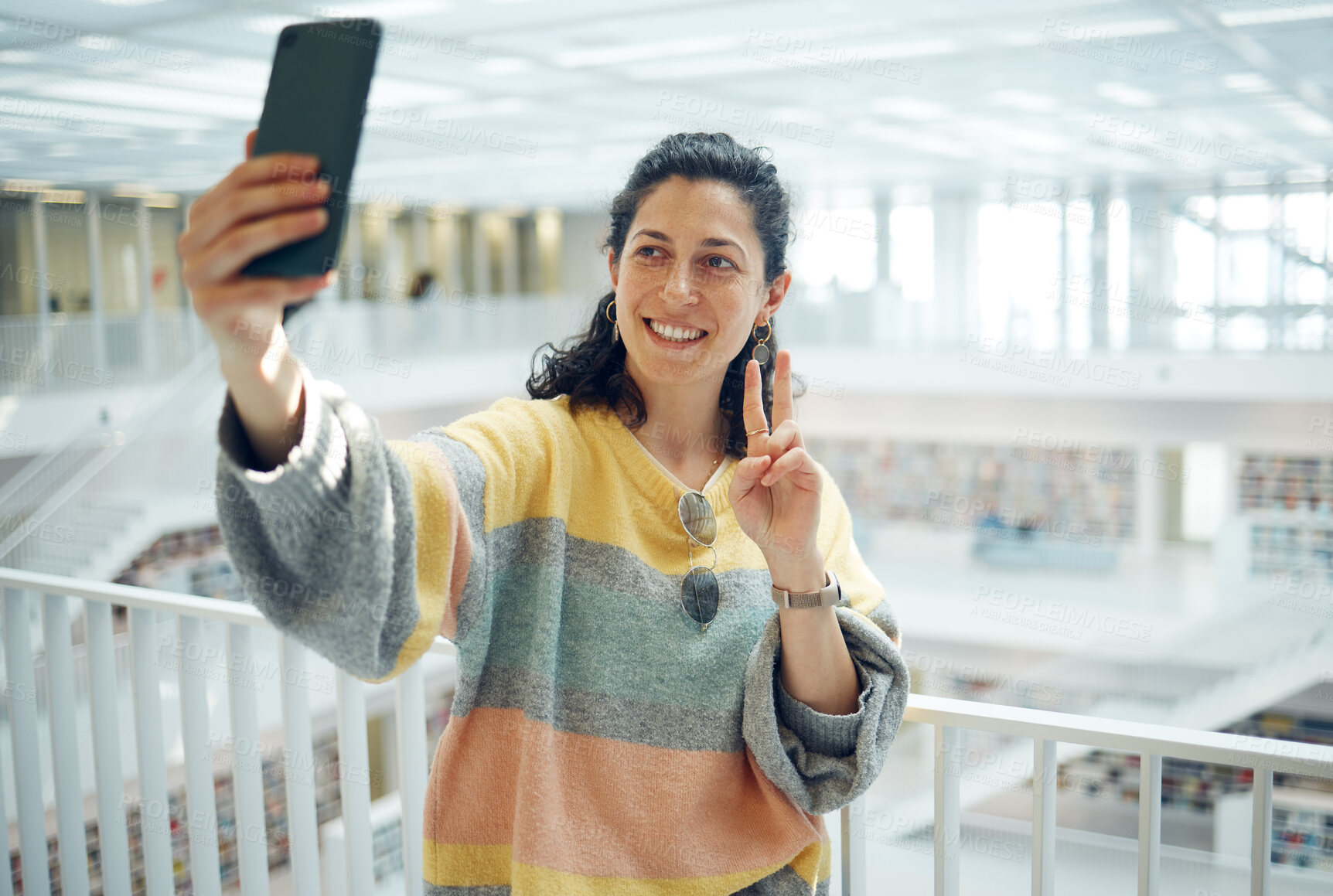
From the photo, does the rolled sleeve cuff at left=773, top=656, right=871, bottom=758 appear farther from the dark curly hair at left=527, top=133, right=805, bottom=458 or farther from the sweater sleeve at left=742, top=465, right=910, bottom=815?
the dark curly hair at left=527, top=133, right=805, bottom=458

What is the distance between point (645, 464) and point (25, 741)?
162 cm

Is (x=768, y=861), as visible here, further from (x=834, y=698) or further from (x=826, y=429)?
(x=826, y=429)

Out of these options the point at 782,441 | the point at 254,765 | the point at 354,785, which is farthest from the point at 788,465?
the point at 254,765

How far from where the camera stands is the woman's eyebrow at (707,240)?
125 cm

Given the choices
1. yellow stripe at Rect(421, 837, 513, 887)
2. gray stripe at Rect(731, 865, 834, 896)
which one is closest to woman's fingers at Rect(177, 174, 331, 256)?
yellow stripe at Rect(421, 837, 513, 887)

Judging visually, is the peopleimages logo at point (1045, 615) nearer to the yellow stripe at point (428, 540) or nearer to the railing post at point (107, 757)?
the railing post at point (107, 757)

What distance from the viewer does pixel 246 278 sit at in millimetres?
737

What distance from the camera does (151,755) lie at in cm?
192

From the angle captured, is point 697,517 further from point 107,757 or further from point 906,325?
point 906,325

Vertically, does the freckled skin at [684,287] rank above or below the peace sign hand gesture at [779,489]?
above

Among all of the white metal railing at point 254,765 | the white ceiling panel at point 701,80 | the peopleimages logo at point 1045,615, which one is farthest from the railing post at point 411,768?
the peopleimages logo at point 1045,615

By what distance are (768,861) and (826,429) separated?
12.7 meters

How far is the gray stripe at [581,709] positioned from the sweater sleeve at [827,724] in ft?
0.29

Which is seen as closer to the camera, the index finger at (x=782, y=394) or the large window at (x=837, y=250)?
the index finger at (x=782, y=394)
